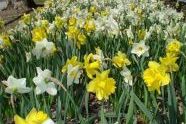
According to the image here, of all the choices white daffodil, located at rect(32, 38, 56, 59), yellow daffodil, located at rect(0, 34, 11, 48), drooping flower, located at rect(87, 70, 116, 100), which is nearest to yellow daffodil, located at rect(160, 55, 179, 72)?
drooping flower, located at rect(87, 70, 116, 100)

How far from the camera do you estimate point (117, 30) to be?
14.5ft

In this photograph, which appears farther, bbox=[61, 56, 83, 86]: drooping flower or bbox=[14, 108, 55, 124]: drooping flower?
bbox=[61, 56, 83, 86]: drooping flower

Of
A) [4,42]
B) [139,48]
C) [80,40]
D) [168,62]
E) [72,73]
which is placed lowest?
[4,42]

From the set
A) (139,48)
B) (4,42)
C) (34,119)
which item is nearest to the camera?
(34,119)

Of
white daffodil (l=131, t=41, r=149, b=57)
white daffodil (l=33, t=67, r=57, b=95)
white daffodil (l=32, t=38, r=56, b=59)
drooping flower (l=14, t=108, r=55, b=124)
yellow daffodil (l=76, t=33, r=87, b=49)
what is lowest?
yellow daffodil (l=76, t=33, r=87, b=49)

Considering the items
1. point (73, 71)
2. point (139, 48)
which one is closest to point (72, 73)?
point (73, 71)

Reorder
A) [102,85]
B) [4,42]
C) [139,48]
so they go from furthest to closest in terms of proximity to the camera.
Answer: [4,42] → [139,48] → [102,85]

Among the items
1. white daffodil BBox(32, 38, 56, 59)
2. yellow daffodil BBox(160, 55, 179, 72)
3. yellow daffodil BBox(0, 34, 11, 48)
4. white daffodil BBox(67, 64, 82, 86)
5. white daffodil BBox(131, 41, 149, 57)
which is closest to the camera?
yellow daffodil BBox(160, 55, 179, 72)

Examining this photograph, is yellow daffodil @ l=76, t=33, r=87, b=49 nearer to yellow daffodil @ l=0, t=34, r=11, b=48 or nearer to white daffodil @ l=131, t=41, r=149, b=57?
white daffodil @ l=131, t=41, r=149, b=57

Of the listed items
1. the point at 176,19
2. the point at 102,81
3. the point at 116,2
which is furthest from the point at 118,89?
the point at 116,2

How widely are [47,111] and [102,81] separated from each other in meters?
0.69

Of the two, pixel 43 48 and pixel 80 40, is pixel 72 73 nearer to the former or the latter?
pixel 43 48

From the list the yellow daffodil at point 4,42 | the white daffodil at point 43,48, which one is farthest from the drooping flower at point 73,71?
the yellow daffodil at point 4,42

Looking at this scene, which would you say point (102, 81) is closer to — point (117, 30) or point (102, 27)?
point (117, 30)
